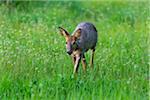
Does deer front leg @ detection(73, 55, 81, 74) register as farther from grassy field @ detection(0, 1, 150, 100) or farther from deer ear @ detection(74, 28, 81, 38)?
deer ear @ detection(74, 28, 81, 38)

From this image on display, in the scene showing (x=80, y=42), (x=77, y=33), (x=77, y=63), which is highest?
(x=77, y=33)

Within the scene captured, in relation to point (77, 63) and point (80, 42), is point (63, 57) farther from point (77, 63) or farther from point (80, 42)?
point (77, 63)

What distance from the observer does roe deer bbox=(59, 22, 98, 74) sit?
8.95m

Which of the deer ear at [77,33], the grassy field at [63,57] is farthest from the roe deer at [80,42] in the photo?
the grassy field at [63,57]

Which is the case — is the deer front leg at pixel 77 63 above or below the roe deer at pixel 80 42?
below

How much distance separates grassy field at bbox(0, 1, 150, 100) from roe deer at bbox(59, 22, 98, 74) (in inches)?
5.9

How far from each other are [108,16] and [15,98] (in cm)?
735

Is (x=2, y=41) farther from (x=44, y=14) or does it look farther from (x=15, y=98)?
(x=44, y=14)

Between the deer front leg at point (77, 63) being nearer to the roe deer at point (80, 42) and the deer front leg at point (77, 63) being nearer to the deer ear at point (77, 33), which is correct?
the roe deer at point (80, 42)

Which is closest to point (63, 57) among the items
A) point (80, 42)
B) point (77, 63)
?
point (80, 42)

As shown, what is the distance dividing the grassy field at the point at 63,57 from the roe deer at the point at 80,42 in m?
0.15

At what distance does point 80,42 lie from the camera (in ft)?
30.5

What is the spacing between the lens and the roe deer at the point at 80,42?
8.95m

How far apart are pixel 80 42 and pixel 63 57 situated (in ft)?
1.27
